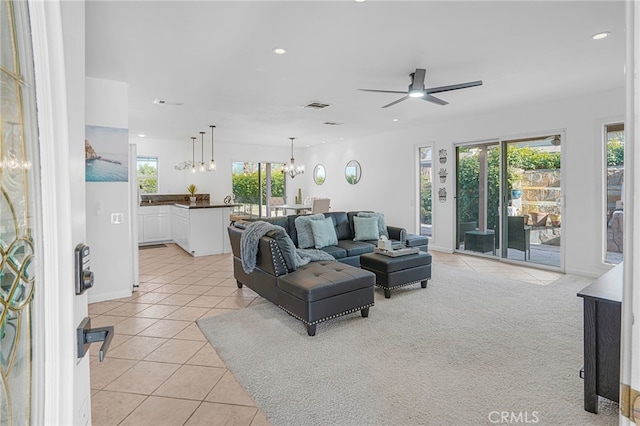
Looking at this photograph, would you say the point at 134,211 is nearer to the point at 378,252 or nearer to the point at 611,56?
the point at 378,252

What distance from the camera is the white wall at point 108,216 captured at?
397cm

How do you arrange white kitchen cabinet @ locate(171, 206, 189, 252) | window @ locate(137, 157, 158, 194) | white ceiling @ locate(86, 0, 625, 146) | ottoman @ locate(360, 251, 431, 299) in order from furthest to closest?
1. window @ locate(137, 157, 158, 194)
2. white kitchen cabinet @ locate(171, 206, 189, 252)
3. ottoman @ locate(360, 251, 431, 299)
4. white ceiling @ locate(86, 0, 625, 146)

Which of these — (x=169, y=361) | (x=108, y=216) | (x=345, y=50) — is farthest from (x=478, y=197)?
(x=108, y=216)

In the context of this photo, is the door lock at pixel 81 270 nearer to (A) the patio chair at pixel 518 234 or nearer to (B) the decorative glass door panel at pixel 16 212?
(B) the decorative glass door panel at pixel 16 212

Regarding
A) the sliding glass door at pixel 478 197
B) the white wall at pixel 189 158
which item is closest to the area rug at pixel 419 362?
the sliding glass door at pixel 478 197

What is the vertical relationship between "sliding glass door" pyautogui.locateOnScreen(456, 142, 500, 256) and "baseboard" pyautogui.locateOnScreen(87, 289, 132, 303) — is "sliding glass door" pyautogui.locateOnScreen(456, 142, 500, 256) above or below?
above

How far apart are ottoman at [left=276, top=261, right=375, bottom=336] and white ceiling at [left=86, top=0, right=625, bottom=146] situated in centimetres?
218

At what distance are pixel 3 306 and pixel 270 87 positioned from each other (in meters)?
4.32

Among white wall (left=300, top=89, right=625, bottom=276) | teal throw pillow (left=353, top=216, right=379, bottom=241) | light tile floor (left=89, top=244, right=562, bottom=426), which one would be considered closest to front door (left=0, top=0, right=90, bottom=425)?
light tile floor (left=89, top=244, right=562, bottom=426)

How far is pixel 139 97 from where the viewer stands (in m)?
4.86

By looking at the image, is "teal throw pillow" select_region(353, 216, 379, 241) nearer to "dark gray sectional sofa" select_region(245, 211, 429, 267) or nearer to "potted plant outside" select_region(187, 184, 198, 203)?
"dark gray sectional sofa" select_region(245, 211, 429, 267)

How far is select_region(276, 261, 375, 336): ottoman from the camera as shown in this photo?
3.06m

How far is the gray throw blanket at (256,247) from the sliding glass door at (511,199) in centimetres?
390

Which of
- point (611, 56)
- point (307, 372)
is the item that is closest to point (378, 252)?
point (307, 372)
